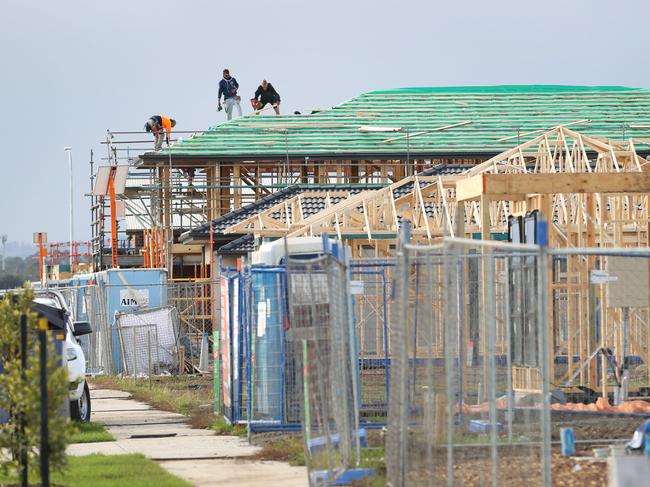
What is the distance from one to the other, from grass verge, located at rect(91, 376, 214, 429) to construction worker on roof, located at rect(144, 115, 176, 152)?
1705 cm

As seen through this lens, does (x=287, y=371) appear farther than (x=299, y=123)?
No

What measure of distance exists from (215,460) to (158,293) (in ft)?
62.2

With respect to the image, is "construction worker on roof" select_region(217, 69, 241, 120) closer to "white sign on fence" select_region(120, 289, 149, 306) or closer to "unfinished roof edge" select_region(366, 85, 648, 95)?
"unfinished roof edge" select_region(366, 85, 648, 95)

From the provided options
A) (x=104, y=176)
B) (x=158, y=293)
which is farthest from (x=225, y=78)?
(x=158, y=293)

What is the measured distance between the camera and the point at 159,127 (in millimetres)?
48188

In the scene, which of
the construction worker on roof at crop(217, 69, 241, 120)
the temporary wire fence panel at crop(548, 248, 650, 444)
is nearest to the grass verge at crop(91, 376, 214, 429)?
the temporary wire fence panel at crop(548, 248, 650, 444)

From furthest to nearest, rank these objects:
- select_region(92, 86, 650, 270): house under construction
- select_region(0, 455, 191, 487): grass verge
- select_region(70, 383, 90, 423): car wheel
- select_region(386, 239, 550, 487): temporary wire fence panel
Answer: select_region(92, 86, 650, 270): house under construction → select_region(70, 383, 90, 423): car wheel → select_region(0, 455, 191, 487): grass verge → select_region(386, 239, 550, 487): temporary wire fence panel

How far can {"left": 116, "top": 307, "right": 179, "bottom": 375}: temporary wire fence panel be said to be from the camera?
31.5 meters

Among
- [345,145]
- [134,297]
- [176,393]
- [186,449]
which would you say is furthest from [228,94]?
[186,449]

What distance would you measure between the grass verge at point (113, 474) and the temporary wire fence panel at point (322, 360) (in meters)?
1.36

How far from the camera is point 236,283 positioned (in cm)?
1886

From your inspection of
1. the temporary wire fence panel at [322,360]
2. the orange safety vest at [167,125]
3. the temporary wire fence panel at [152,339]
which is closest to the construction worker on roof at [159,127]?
the orange safety vest at [167,125]

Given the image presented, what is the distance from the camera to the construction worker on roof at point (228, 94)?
52.2 metres

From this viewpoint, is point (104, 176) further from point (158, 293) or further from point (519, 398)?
point (519, 398)
